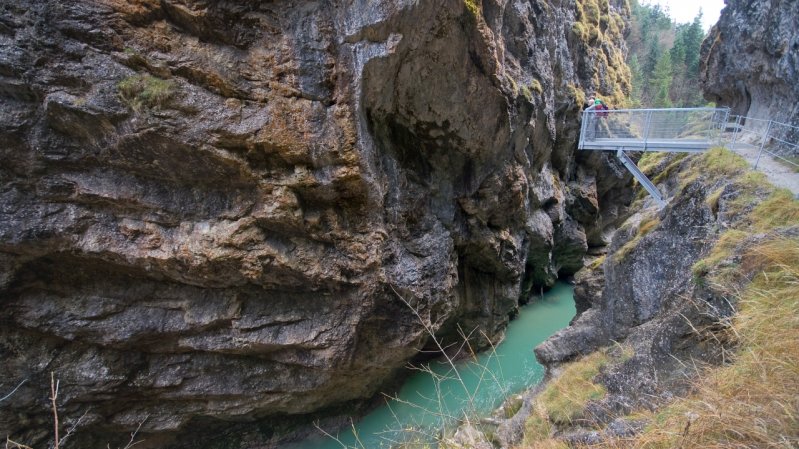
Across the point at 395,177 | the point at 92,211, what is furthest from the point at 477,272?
the point at 92,211

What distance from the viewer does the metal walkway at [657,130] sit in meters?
7.92

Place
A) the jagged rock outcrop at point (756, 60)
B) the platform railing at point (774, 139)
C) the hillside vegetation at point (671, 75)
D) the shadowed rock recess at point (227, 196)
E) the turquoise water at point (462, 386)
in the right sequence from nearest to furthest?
the shadowed rock recess at point (227, 196)
the platform railing at point (774, 139)
the jagged rock outcrop at point (756, 60)
the turquoise water at point (462, 386)
the hillside vegetation at point (671, 75)

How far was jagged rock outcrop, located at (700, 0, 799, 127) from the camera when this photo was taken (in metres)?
7.17

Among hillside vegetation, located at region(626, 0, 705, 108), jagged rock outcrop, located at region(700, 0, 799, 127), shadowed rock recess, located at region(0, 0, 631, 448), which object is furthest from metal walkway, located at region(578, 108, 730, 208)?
hillside vegetation, located at region(626, 0, 705, 108)

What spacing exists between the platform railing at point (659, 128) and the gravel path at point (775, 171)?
2.44ft

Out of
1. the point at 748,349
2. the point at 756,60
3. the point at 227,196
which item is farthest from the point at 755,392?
the point at 756,60

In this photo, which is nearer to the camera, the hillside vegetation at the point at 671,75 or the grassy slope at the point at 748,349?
Answer: the grassy slope at the point at 748,349

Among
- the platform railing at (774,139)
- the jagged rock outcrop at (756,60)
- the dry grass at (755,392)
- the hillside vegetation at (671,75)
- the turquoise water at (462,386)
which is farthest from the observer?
the hillside vegetation at (671,75)

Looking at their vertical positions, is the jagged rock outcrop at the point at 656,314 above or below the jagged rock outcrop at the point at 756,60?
below

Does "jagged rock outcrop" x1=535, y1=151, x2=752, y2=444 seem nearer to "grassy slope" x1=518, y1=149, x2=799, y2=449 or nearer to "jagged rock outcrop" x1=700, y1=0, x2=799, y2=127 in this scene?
"grassy slope" x1=518, y1=149, x2=799, y2=449

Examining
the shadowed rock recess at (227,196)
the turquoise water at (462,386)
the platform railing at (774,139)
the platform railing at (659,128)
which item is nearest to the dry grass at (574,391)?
the turquoise water at (462,386)

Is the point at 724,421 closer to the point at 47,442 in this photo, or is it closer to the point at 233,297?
the point at 233,297

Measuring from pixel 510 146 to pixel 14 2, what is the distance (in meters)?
9.30

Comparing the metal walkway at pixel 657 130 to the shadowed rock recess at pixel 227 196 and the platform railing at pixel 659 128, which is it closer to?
the platform railing at pixel 659 128
